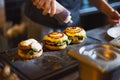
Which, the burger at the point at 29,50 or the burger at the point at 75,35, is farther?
the burger at the point at 75,35

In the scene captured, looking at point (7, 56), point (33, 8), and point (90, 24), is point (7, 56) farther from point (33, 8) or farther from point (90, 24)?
point (90, 24)

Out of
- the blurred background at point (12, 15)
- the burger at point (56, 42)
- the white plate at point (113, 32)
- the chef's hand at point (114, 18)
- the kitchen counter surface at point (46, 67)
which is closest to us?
the kitchen counter surface at point (46, 67)

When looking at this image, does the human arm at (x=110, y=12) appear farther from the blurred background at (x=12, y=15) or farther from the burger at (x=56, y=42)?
the blurred background at (x=12, y=15)

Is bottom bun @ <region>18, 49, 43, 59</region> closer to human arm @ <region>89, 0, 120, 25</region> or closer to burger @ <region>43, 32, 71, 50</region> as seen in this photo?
burger @ <region>43, 32, 71, 50</region>

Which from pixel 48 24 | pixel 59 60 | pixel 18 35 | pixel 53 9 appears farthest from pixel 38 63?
pixel 18 35

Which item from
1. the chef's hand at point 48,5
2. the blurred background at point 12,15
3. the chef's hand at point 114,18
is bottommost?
the blurred background at point 12,15

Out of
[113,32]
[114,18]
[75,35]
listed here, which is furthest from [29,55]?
[114,18]

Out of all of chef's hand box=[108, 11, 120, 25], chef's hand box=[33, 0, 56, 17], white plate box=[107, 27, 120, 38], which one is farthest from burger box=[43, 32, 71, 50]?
chef's hand box=[108, 11, 120, 25]

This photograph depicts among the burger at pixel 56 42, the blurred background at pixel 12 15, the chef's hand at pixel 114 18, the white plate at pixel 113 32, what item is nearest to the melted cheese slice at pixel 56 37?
the burger at pixel 56 42

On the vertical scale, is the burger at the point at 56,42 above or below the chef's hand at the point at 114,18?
below

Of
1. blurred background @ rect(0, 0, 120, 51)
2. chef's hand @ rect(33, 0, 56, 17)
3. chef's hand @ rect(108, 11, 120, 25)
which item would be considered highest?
chef's hand @ rect(33, 0, 56, 17)
